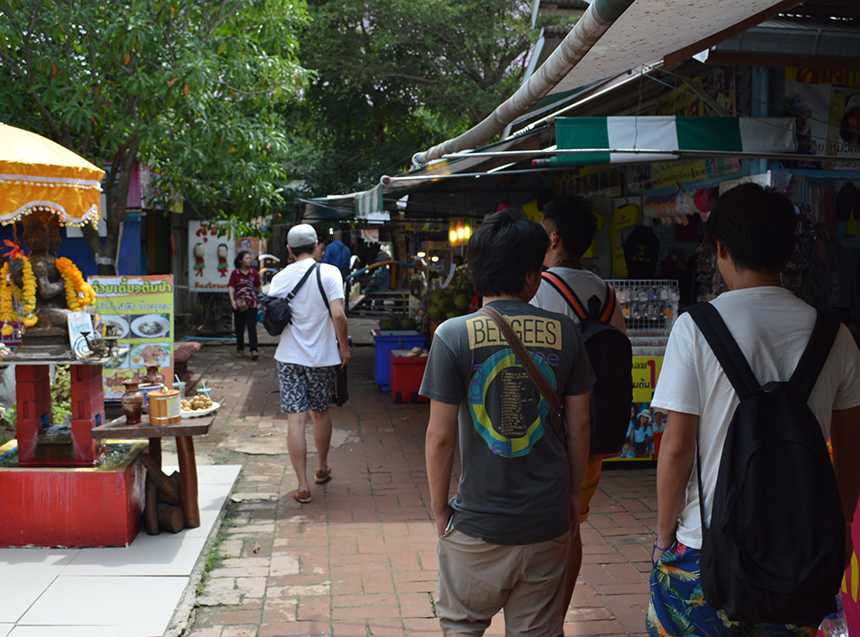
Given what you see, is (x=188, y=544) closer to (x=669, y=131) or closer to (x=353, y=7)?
(x=669, y=131)

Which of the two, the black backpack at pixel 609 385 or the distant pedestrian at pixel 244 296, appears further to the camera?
the distant pedestrian at pixel 244 296

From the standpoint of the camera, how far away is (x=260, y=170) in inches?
370

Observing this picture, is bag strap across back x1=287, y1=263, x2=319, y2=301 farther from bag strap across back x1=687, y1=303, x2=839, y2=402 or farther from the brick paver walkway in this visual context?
bag strap across back x1=687, y1=303, x2=839, y2=402

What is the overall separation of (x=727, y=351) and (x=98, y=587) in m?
3.42

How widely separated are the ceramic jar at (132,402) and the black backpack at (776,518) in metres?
3.50

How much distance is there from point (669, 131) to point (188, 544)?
13.3 ft

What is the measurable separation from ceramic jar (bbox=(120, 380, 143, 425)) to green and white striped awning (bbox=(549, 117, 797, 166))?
2996 millimetres

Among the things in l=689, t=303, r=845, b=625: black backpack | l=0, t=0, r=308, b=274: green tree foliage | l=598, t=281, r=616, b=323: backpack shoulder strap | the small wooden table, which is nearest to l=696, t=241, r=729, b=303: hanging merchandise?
l=598, t=281, r=616, b=323: backpack shoulder strap

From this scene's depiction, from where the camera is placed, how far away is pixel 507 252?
2352mm

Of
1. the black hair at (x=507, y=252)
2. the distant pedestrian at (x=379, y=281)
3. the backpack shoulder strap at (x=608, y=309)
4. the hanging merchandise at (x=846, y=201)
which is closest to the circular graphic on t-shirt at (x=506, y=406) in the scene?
the black hair at (x=507, y=252)

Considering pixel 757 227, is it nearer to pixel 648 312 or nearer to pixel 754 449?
pixel 754 449

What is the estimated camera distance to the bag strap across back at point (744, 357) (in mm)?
1924

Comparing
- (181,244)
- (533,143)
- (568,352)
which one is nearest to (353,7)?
(181,244)

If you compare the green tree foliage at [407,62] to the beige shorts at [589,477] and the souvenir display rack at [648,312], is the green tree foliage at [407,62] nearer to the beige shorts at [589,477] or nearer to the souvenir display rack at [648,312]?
the souvenir display rack at [648,312]
